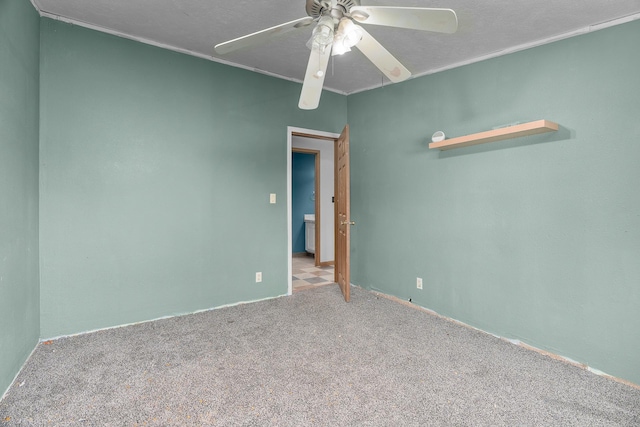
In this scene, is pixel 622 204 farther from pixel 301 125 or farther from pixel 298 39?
pixel 301 125

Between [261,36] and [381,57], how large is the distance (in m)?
0.62

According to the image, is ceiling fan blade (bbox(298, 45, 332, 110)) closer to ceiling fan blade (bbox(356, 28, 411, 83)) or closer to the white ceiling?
ceiling fan blade (bbox(356, 28, 411, 83))

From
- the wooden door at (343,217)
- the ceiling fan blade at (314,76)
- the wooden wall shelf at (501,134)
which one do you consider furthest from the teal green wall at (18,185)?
the wooden wall shelf at (501,134)

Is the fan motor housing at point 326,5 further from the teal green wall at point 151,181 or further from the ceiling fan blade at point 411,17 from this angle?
the teal green wall at point 151,181

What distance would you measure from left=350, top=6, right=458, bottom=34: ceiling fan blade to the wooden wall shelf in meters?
1.26

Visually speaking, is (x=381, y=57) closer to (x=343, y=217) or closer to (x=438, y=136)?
(x=438, y=136)

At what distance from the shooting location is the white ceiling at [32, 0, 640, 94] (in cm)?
210

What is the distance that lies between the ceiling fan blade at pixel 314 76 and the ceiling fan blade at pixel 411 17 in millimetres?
219

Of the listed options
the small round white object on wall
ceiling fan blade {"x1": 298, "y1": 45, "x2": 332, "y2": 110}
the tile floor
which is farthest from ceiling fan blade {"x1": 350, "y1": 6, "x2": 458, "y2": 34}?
the tile floor

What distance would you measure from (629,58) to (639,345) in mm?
1814

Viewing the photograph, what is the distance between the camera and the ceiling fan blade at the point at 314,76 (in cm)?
164

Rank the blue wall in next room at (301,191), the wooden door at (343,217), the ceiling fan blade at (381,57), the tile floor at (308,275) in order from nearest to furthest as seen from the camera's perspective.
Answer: the ceiling fan blade at (381,57), the wooden door at (343,217), the tile floor at (308,275), the blue wall in next room at (301,191)

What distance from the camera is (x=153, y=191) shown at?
2.85 metres

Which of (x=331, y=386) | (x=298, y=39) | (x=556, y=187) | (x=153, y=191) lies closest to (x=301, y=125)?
(x=298, y=39)
